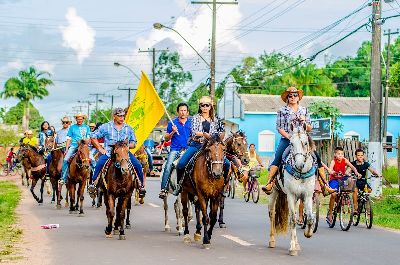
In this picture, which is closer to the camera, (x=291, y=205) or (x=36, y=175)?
(x=291, y=205)

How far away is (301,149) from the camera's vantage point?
545 inches

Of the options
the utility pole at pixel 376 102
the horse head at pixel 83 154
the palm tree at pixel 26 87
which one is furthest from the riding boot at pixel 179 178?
the palm tree at pixel 26 87

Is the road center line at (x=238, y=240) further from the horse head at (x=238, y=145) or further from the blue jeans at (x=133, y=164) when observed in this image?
the horse head at (x=238, y=145)

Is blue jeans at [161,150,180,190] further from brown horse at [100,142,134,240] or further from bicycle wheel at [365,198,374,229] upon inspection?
bicycle wheel at [365,198,374,229]

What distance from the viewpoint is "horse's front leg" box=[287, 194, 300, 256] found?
1355cm

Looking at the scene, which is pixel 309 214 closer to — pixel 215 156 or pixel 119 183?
pixel 215 156

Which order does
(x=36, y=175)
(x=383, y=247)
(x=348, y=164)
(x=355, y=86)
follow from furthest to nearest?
(x=355, y=86) → (x=36, y=175) → (x=348, y=164) → (x=383, y=247)

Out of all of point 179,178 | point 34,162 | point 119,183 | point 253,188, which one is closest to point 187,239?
point 179,178

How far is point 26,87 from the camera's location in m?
121

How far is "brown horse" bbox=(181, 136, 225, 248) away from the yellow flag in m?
3.14

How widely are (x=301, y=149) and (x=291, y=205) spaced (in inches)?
38.0

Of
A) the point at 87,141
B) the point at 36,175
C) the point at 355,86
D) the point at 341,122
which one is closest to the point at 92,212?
the point at 87,141

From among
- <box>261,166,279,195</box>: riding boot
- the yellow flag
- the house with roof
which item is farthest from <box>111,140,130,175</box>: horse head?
the house with roof

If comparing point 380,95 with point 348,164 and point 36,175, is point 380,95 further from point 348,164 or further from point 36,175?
point 36,175
